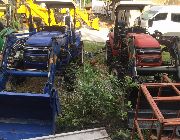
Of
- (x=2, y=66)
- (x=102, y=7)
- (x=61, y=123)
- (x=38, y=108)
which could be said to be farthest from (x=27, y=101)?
(x=102, y=7)

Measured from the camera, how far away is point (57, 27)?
9062 mm

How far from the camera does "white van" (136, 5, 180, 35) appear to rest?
54.4 ft

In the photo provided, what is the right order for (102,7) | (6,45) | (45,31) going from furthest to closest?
1. (102,7)
2. (45,31)
3. (6,45)

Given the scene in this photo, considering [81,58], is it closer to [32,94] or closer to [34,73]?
[34,73]

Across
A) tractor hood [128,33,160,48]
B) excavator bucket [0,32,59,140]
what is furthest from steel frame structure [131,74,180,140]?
tractor hood [128,33,160,48]

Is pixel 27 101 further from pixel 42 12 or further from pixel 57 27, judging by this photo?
pixel 42 12

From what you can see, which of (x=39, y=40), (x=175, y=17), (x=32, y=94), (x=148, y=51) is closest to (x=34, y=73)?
(x=32, y=94)

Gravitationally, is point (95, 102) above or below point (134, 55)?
below

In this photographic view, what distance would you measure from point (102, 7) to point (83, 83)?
76.1 feet

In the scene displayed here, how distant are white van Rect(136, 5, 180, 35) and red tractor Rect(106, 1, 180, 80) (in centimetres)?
792

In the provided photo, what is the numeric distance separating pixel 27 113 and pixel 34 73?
1.03 metres

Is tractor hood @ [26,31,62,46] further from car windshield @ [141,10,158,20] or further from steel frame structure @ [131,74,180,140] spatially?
car windshield @ [141,10,158,20]

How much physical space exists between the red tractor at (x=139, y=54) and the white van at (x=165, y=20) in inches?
312

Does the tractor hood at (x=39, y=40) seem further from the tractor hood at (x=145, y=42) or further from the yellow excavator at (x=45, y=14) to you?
the yellow excavator at (x=45, y=14)
